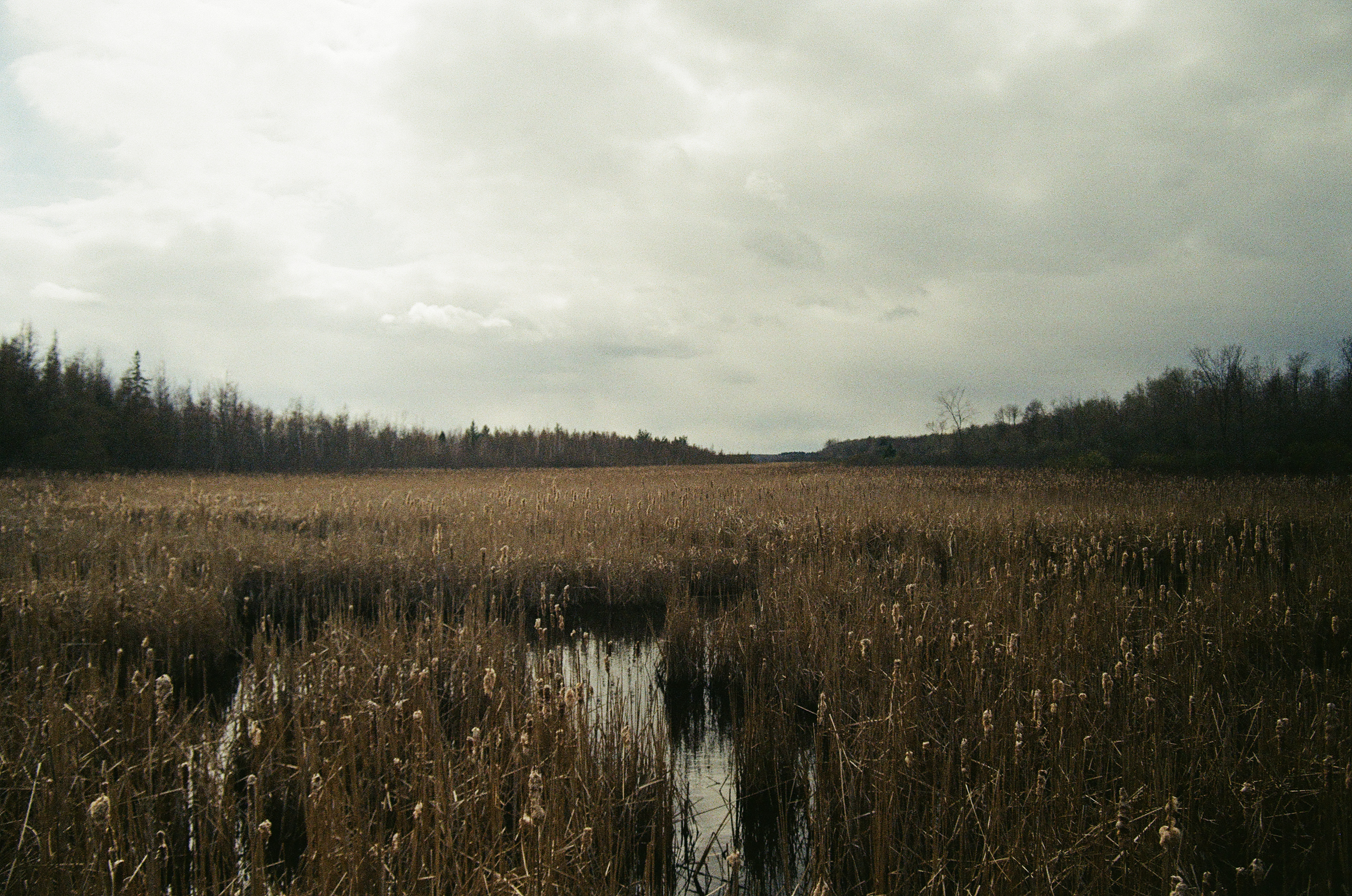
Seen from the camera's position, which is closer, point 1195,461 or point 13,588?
point 13,588

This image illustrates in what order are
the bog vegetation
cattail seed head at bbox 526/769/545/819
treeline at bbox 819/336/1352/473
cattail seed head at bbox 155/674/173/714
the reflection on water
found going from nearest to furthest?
1. cattail seed head at bbox 526/769/545/819
2. the bog vegetation
3. cattail seed head at bbox 155/674/173/714
4. the reflection on water
5. treeline at bbox 819/336/1352/473

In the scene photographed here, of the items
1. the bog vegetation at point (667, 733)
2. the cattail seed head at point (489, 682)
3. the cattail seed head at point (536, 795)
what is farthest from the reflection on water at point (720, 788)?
the cattail seed head at point (536, 795)

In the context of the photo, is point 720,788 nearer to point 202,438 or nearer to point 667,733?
point 667,733

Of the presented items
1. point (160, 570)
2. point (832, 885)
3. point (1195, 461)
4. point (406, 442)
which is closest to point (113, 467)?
point (406, 442)

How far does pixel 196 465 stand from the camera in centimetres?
5894

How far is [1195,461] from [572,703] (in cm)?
4283

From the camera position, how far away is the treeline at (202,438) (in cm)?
3938

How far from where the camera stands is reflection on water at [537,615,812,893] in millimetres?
3379

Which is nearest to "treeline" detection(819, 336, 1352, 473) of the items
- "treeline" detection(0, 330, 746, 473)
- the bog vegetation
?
the bog vegetation

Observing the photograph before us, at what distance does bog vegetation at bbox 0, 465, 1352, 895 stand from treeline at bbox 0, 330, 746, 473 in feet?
143

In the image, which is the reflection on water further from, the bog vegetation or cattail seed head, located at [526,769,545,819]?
cattail seed head, located at [526,769,545,819]

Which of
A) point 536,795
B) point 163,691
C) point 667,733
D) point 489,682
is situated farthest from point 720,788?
point 163,691

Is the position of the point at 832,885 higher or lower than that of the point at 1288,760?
lower

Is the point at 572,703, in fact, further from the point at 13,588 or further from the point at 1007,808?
Result: the point at 13,588
